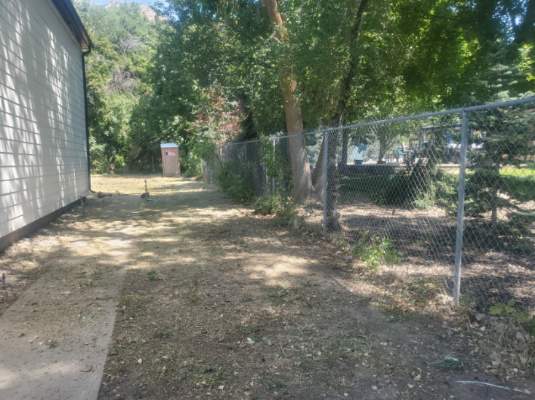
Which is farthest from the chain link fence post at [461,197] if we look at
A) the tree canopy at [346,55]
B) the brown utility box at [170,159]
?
the brown utility box at [170,159]

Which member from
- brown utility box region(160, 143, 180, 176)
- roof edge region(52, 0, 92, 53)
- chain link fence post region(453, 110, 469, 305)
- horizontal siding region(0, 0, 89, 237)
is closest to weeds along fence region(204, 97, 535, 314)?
chain link fence post region(453, 110, 469, 305)

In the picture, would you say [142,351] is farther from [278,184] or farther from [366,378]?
[278,184]

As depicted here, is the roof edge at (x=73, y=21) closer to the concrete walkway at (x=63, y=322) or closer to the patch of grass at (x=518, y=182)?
the concrete walkway at (x=63, y=322)

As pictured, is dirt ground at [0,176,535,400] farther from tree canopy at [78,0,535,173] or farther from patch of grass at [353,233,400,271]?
tree canopy at [78,0,535,173]

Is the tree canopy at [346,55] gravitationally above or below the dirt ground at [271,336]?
above

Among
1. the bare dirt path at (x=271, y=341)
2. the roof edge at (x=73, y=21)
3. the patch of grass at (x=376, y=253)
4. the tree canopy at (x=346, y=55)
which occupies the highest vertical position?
the roof edge at (x=73, y=21)

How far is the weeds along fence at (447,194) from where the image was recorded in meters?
3.96

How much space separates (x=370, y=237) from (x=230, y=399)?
413 cm

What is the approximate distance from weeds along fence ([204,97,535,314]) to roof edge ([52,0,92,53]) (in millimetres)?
5241

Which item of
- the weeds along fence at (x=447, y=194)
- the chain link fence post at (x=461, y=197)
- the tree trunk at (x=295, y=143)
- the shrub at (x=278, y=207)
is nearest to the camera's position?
the chain link fence post at (x=461, y=197)

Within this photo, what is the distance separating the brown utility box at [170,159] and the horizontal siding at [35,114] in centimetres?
1197

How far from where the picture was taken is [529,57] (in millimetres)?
6137

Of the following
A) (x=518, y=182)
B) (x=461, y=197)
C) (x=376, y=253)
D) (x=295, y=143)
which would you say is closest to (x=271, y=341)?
(x=461, y=197)

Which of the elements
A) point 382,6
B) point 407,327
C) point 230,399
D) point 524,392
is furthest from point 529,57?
point 230,399
